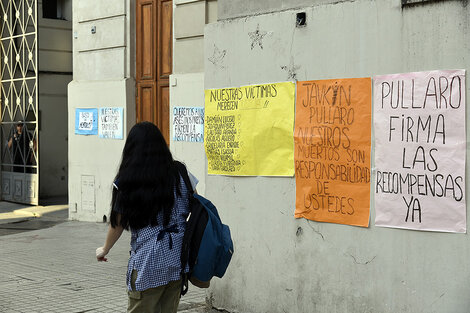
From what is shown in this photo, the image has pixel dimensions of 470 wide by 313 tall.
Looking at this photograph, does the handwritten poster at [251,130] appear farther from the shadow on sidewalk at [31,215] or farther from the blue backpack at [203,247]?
the shadow on sidewalk at [31,215]

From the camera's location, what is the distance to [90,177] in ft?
46.2

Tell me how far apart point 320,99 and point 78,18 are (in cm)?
942

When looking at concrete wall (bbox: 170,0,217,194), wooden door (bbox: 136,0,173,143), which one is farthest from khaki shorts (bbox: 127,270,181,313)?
wooden door (bbox: 136,0,173,143)

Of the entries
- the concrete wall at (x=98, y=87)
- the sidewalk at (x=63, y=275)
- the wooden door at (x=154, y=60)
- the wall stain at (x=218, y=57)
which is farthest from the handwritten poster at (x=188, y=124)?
the wall stain at (x=218, y=57)

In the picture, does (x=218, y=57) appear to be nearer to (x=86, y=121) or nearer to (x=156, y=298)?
(x=156, y=298)

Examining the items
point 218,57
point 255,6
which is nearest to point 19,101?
point 218,57

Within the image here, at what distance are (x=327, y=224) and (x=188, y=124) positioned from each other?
19.6ft

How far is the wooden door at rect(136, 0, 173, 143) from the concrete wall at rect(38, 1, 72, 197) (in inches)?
174

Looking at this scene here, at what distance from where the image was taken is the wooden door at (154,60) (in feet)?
41.8

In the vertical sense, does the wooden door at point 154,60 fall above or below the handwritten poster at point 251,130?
above

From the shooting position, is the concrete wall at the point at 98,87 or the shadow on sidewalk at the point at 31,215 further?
the shadow on sidewalk at the point at 31,215

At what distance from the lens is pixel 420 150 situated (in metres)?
5.45

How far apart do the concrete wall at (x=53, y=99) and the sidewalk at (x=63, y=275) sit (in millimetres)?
4571

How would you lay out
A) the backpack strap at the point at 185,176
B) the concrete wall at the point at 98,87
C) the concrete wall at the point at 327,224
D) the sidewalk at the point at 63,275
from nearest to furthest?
the backpack strap at the point at 185,176
the concrete wall at the point at 327,224
the sidewalk at the point at 63,275
the concrete wall at the point at 98,87
